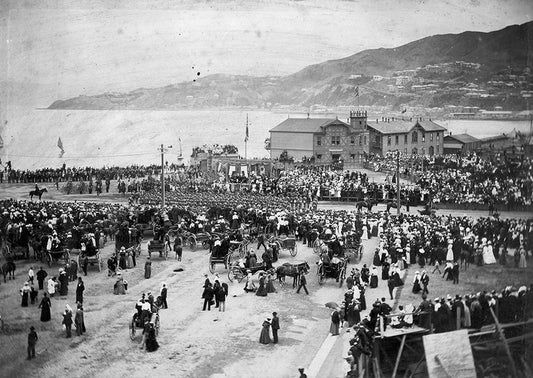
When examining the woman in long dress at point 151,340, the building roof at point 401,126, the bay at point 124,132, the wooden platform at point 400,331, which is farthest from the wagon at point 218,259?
the building roof at point 401,126

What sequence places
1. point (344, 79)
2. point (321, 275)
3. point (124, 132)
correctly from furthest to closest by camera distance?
Result: point (124, 132)
point (344, 79)
point (321, 275)

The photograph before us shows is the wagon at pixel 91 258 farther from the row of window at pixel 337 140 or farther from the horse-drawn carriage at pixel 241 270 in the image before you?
the row of window at pixel 337 140

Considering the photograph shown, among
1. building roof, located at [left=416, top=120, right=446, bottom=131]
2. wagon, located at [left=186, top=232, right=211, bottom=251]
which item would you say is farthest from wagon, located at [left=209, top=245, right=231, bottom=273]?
building roof, located at [left=416, top=120, right=446, bottom=131]

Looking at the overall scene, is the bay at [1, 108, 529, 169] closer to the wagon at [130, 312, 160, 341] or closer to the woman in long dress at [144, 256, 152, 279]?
the woman in long dress at [144, 256, 152, 279]

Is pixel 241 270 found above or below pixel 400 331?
above

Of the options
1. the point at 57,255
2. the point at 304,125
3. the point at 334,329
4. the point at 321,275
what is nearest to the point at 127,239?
the point at 57,255

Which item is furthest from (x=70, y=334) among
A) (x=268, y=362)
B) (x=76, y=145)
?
(x=76, y=145)

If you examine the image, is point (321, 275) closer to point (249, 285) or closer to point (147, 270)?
point (249, 285)

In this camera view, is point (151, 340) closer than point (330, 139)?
Yes
